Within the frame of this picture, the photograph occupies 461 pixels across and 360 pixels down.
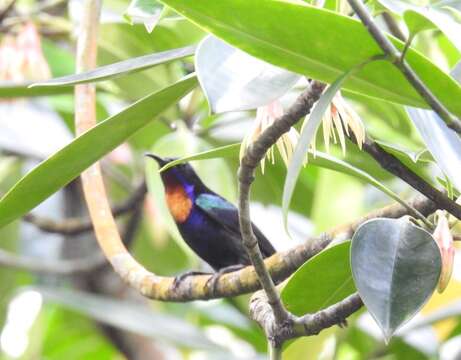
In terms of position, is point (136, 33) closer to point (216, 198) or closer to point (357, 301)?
point (216, 198)

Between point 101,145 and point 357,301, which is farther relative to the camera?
point 101,145

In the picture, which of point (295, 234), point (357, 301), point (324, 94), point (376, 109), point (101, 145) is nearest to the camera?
point (324, 94)

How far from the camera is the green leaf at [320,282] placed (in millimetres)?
1140

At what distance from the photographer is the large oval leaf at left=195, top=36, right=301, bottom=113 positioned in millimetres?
873

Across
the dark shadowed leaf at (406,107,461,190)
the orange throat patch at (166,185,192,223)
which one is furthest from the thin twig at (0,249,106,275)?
the dark shadowed leaf at (406,107,461,190)

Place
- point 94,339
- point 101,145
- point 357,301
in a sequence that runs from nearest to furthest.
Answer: point 357,301 → point 101,145 → point 94,339

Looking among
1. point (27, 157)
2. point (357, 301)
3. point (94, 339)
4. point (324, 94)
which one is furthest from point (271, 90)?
point (94, 339)

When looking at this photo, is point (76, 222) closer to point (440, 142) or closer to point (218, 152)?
point (218, 152)

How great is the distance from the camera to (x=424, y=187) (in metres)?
1.09

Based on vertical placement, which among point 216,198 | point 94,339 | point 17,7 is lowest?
point 94,339

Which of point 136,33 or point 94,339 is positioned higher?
point 136,33

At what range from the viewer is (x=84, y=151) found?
1.18m

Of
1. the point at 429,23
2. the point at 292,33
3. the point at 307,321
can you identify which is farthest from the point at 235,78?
the point at 307,321

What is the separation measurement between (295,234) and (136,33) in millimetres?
668
